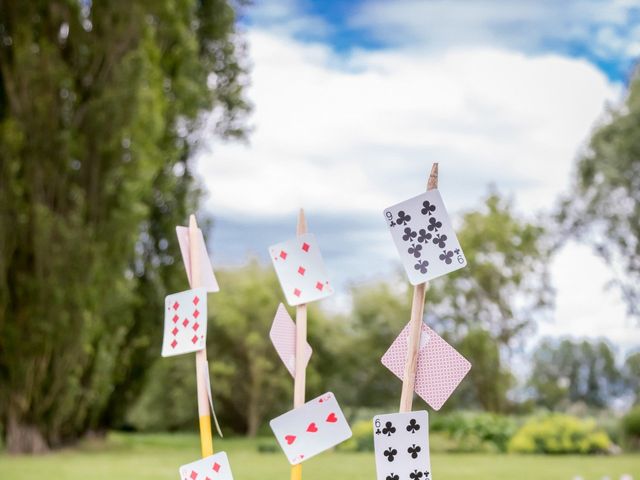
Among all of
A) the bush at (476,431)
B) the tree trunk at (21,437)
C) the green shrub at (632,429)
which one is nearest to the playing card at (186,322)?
the tree trunk at (21,437)

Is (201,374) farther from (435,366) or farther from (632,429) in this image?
(632,429)

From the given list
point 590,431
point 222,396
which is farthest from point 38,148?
point 590,431

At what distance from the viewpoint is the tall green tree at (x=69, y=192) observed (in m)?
8.47

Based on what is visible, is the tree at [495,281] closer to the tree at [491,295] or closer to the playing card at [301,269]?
the tree at [491,295]

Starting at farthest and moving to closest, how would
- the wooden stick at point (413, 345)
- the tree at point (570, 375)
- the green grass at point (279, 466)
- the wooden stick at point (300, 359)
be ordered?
the tree at point (570, 375) → the green grass at point (279, 466) → the wooden stick at point (300, 359) → the wooden stick at point (413, 345)

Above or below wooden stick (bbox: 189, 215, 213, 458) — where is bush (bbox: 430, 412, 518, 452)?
below

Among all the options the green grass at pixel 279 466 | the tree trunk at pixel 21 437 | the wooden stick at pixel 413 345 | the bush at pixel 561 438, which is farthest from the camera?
the bush at pixel 561 438

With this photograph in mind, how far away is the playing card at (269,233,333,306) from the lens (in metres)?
1.44

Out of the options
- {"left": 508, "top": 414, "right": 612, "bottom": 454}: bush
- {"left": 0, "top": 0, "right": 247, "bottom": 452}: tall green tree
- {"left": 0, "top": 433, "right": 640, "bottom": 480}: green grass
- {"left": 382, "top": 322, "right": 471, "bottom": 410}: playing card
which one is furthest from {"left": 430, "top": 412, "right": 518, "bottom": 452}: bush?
{"left": 382, "top": 322, "right": 471, "bottom": 410}: playing card

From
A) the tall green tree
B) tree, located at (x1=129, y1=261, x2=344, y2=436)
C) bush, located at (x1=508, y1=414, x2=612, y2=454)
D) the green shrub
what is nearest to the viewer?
the tall green tree

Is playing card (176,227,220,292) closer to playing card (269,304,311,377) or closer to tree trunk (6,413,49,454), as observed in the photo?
playing card (269,304,311,377)

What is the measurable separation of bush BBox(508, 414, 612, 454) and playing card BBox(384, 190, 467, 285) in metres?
8.37

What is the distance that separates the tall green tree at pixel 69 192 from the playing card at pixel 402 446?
7550 mm

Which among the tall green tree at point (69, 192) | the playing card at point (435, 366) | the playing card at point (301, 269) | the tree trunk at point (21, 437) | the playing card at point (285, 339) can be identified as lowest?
the tree trunk at point (21, 437)
